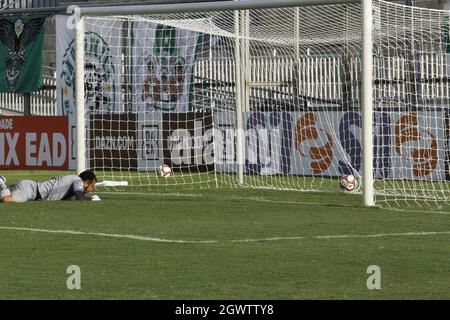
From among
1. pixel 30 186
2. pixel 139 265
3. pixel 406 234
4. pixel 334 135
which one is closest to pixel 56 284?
pixel 139 265

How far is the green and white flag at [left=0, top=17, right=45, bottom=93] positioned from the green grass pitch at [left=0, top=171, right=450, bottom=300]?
46.5 ft

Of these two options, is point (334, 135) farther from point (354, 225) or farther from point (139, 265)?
point (139, 265)

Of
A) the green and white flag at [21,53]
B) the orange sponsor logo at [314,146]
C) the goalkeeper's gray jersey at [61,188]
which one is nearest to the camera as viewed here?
the goalkeeper's gray jersey at [61,188]

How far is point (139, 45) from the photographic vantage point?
2822 centimetres

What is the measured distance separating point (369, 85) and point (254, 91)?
10100 mm

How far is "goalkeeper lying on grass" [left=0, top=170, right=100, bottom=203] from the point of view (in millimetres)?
19422

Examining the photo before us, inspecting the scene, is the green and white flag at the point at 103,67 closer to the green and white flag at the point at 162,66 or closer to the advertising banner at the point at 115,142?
the advertising banner at the point at 115,142

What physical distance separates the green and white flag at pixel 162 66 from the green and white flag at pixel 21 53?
198 inches

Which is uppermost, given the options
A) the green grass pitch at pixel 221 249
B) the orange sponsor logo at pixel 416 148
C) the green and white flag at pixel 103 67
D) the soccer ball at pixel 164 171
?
the green and white flag at pixel 103 67

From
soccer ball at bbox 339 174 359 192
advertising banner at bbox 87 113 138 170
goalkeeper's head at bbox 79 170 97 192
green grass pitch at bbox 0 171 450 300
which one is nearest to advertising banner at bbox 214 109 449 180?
soccer ball at bbox 339 174 359 192

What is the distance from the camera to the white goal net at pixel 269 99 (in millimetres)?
24188

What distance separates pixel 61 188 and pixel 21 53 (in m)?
15.0

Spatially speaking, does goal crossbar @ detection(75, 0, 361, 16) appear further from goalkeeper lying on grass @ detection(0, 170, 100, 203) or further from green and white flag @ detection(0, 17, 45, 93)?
green and white flag @ detection(0, 17, 45, 93)

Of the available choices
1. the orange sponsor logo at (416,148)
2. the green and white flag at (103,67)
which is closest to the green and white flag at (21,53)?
the green and white flag at (103,67)
